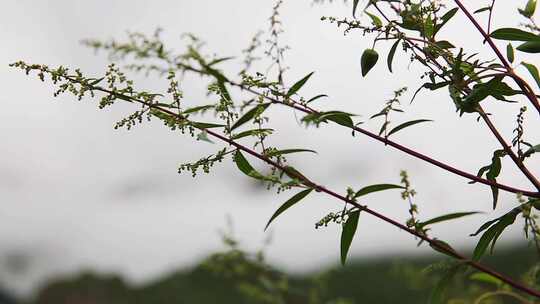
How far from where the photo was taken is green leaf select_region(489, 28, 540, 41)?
1273 mm

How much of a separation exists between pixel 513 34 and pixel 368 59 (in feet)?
0.89

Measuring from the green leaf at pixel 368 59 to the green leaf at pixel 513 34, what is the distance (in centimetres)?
23

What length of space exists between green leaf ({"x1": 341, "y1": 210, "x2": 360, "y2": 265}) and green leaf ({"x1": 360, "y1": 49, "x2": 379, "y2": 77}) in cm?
25

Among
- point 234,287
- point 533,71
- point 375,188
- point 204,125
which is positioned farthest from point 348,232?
point 234,287

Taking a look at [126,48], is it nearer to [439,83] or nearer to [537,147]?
[439,83]

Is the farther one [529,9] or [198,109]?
[529,9]

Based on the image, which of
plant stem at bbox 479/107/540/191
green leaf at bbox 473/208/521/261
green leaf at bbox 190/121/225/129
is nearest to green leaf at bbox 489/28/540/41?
plant stem at bbox 479/107/540/191

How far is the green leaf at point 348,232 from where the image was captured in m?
1.26

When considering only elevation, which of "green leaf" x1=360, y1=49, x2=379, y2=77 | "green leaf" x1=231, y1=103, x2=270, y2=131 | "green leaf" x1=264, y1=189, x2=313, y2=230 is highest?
"green leaf" x1=360, y1=49, x2=379, y2=77

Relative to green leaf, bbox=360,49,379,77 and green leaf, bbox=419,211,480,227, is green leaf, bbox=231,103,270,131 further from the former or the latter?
green leaf, bbox=419,211,480,227

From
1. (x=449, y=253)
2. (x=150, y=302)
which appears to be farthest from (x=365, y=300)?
(x=449, y=253)

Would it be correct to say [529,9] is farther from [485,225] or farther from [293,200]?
[293,200]

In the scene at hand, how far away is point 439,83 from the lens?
3.92 feet

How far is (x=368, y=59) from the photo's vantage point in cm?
126
